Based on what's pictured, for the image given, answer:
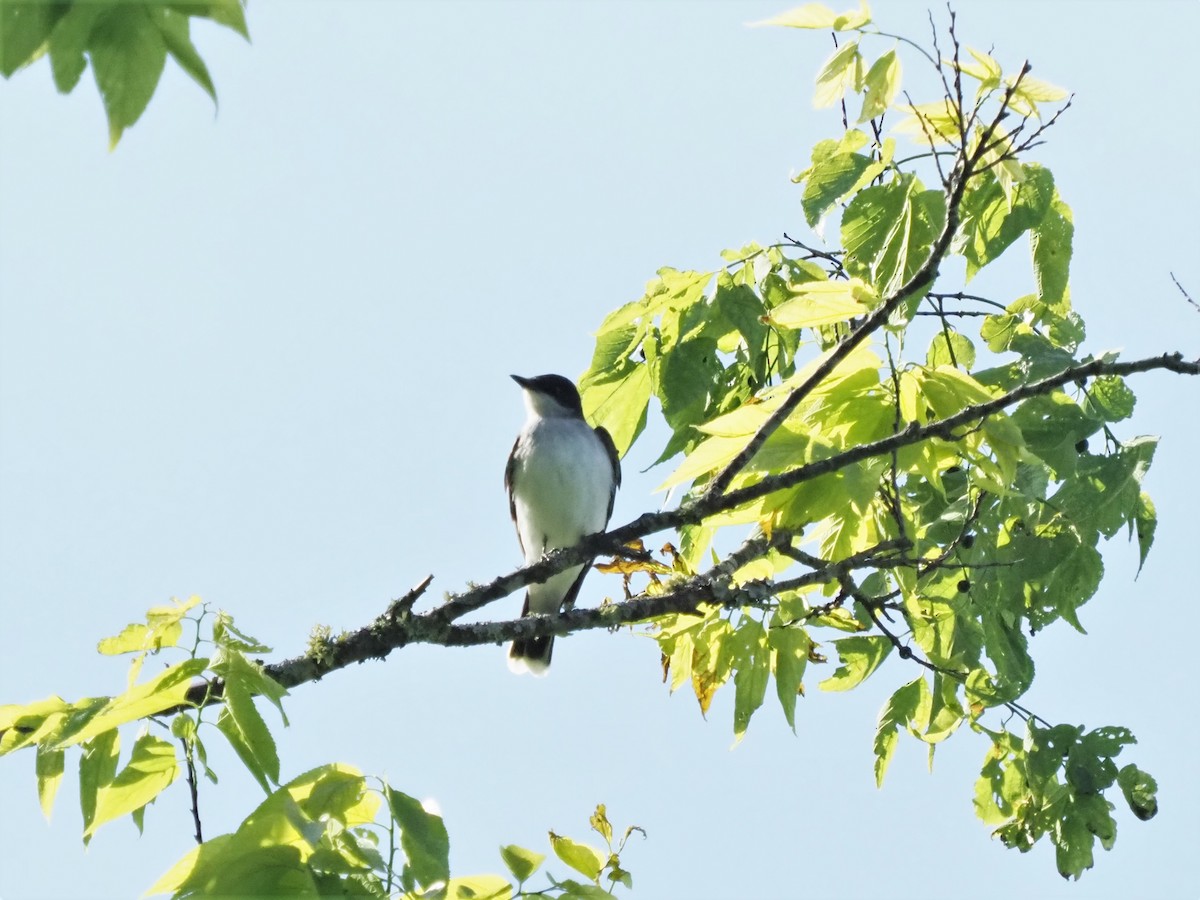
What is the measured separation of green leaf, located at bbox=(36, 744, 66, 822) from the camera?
307 centimetres

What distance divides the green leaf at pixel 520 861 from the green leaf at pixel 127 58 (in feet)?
5.36

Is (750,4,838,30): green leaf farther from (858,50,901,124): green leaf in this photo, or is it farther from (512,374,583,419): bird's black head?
(512,374,583,419): bird's black head

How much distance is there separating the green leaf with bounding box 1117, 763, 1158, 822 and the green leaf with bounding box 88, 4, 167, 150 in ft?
13.5

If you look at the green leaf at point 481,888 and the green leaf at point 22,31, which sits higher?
the green leaf at point 22,31

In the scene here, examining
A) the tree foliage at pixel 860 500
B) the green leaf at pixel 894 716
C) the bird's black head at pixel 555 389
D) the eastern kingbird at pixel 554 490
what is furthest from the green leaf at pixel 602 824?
the bird's black head at pixel 555 389

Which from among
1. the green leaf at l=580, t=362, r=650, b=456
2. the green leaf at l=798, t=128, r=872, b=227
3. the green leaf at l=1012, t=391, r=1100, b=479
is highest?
the green leaf at l=798, t=128, r=872, b=227

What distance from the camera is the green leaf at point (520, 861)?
2670 mm

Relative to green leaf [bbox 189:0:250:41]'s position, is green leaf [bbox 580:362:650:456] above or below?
above

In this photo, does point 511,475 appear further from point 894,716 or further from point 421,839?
point 421,839

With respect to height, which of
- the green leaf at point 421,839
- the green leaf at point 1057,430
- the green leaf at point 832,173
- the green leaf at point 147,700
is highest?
the green leaf at point 832,173

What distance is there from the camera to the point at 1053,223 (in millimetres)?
4676

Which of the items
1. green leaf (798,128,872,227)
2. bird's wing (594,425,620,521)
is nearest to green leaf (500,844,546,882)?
green leaf (798,128,872,227)

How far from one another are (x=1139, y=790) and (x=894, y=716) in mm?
901

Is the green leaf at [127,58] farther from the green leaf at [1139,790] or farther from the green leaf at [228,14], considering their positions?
the green leaf at [1139,790]
